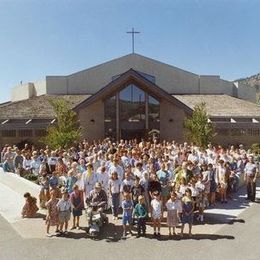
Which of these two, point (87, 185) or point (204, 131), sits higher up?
point (204, 131)

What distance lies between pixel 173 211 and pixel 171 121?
921 inches

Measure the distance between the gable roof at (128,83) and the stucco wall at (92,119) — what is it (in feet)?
4.06

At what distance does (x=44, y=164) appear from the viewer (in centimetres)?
1823

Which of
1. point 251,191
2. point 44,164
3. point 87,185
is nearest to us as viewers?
point 87,185

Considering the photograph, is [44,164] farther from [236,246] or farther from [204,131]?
[204,131]

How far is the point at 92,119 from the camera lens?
1363 inches

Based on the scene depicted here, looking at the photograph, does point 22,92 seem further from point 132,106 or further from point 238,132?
point 238,132

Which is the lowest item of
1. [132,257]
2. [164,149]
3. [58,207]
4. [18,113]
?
[132,257]

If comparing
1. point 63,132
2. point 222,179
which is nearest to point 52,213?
point 222,179

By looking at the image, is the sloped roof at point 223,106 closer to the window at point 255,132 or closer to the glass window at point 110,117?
the window at point 255,132

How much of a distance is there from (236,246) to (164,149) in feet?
32.5

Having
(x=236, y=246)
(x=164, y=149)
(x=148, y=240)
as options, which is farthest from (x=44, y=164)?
(x=236, y=246)

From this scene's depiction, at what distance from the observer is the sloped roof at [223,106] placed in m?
36.3

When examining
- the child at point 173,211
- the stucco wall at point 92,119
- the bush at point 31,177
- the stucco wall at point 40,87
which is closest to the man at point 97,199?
the child at point 173,211
